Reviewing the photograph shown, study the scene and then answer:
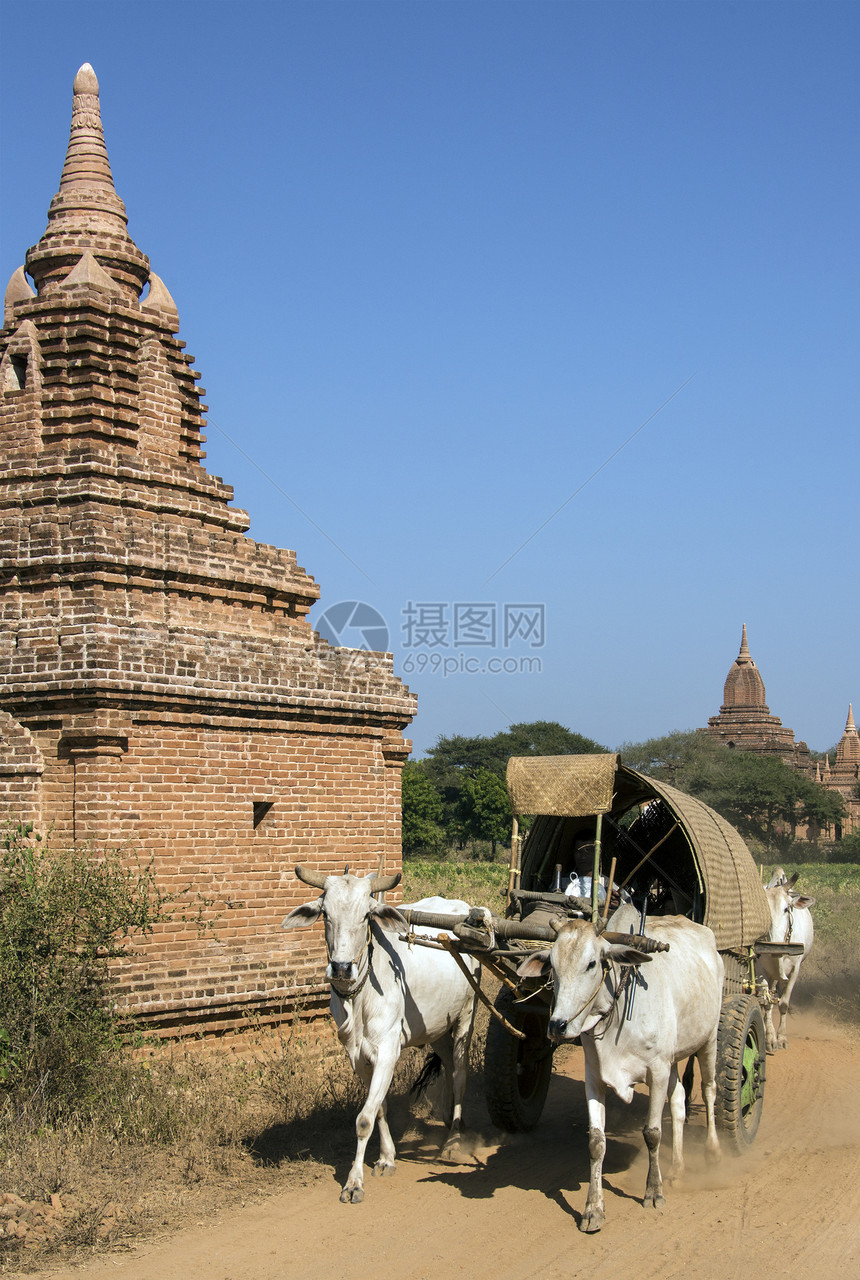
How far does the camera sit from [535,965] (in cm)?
699

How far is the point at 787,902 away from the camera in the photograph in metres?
12.6

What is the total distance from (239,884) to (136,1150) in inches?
109

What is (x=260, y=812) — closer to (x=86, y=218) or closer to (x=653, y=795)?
(x=653, y=795)

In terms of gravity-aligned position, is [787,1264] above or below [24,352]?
below

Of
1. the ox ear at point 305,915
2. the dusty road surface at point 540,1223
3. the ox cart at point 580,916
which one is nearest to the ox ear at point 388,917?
the ox cart at point 580,916

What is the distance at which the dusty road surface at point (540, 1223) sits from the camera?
245 inches

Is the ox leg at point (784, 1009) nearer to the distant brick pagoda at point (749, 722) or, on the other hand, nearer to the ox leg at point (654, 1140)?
the ox leg at point (654, 1140)

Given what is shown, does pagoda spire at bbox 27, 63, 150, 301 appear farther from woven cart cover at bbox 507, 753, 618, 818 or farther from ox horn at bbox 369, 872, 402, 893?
ox horn at bbox 369, 872, 402, 893

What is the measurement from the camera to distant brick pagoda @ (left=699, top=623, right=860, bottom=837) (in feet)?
202

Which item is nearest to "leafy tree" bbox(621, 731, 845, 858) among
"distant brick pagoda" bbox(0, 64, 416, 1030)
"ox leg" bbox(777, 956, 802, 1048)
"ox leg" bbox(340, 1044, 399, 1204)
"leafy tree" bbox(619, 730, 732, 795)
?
"leafy tree" bbox(619, 730, 732, 795)

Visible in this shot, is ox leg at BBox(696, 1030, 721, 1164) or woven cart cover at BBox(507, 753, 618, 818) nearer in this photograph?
ox leg at BBox(696, 1030, 721, 1164)

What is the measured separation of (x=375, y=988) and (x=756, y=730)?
58.2m

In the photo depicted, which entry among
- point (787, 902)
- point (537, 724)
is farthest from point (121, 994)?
point (537, 724)

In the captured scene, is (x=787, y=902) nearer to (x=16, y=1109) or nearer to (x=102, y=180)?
(x=16, y=1109)
